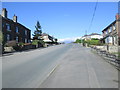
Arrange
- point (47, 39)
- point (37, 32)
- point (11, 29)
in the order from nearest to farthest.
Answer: point (11, 29)
point (37, 32)
point (47, 39)

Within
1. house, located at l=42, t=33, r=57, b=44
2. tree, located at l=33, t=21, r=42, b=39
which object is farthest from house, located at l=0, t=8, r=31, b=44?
house, located at l=42, t=33, r=57, b=44

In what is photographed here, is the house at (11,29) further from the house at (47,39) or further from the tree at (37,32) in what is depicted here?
the house at (47,39)

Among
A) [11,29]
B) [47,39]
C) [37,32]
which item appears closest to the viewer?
[11,29]

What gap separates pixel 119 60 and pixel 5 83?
6.19 meters

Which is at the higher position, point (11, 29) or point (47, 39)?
point (47, 39)

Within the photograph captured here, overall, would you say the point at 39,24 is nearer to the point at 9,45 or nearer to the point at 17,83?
the point at 9,45

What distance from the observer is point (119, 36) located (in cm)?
3072

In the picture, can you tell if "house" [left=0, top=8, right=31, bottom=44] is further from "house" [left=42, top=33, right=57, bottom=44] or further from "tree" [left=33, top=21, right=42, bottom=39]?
"house" [left=42, top=33, right=57, bottom=44]

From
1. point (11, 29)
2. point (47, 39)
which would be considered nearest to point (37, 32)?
point (11, 29)

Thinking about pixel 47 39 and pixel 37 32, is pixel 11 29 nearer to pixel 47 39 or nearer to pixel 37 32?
pixel 37 32

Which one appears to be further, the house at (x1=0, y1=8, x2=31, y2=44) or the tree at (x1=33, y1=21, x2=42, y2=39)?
the tree at (x1=33, y1=21, x2=42, y2=39)

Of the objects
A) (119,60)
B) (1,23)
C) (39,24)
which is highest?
(39,24)

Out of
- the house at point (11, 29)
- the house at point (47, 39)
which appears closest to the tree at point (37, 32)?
the house at point (11, 29)

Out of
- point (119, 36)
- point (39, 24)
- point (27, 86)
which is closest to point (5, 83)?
point (27, 86)
